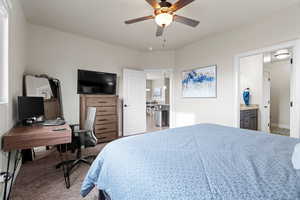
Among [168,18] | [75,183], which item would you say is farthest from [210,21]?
[75,183]

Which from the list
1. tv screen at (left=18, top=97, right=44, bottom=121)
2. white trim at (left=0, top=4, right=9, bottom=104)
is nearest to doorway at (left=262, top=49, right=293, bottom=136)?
tv screen at (left=18, top=97, right=44, bottom=121)

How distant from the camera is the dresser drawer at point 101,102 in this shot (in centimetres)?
359

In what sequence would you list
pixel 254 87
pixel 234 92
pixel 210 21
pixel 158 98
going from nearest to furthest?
1. pixel 210 21
2. pixel 234 92
3. pixel 254 87
4. pixel 158 98

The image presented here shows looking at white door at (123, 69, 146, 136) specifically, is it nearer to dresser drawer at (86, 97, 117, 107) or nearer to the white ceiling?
dresser drawer at (86, 97, 117, 107)

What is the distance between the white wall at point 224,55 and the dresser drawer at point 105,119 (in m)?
1.87

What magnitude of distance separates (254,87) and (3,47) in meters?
5.41

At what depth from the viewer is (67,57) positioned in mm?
3471

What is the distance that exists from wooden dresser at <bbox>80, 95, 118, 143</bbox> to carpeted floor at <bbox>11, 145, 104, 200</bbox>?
121cm

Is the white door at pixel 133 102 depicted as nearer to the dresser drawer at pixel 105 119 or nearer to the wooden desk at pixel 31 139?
the dresser drawer at pixel 105 119

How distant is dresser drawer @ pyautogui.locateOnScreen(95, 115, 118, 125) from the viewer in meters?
3.70

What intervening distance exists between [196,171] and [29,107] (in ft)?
8.11

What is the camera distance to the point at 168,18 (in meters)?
1.96

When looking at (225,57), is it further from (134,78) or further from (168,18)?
(134,78)

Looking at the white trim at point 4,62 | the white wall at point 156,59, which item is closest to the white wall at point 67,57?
the white wall at point 156,59
